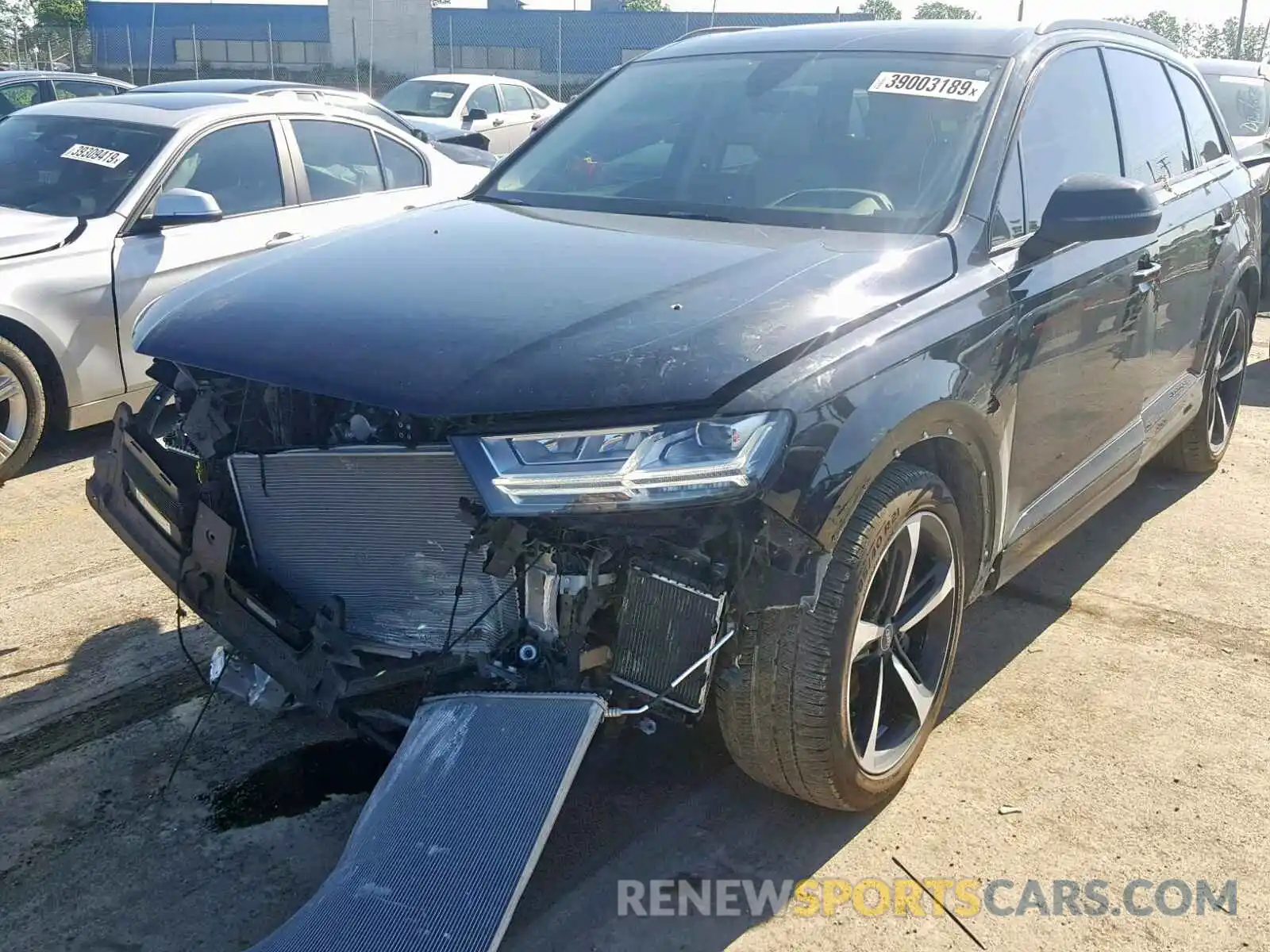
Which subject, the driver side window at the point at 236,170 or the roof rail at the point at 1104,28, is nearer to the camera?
the roof rail at the point at 1104,28

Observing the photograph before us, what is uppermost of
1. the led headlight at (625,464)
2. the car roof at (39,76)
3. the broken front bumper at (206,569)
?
the car roof at (39,76)

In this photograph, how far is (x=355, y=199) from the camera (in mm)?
6699

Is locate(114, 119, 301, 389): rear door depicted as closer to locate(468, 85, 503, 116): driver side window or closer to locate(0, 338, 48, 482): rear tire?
locate(0, 338, 48, 482): rear tire

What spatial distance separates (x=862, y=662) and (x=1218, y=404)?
11.5ft

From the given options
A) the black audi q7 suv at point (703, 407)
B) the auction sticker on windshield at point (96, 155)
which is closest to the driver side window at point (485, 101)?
the auction sticker on windshield at point (96, 155)

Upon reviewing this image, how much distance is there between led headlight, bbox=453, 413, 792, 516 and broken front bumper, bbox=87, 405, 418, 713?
585mm

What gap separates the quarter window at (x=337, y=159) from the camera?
21.5ft

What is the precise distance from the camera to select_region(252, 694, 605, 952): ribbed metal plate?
216 centimetres

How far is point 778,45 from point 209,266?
10.5 ft

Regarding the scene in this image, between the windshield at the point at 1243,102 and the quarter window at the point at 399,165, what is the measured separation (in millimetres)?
7641

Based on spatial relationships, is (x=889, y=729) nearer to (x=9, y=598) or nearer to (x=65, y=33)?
(x=9, y=598)

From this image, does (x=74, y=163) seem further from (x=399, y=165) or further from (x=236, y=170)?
(x=399, y=165)

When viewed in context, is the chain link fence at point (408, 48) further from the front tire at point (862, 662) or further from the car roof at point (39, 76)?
the front tire at point (862, 662)

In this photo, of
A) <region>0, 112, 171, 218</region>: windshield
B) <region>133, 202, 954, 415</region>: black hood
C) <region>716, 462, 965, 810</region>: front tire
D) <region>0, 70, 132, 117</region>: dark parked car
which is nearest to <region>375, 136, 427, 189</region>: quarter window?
<region>0, 112, 171, 218</region>: windshield
